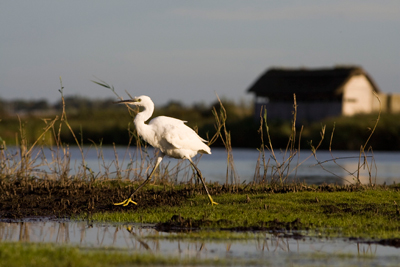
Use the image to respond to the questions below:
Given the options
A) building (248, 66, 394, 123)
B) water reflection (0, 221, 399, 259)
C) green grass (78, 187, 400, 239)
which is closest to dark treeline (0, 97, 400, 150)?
building (248, 66, 394, 123)

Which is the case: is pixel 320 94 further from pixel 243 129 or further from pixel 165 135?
pixel 165 135

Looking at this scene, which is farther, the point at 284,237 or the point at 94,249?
the point at 284,237

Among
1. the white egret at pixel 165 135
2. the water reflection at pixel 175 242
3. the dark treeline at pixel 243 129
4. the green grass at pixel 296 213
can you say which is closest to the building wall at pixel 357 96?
the dark treeline at pixel 243 129

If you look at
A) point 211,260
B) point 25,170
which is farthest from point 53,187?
point 211,260

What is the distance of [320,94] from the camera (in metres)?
43.7

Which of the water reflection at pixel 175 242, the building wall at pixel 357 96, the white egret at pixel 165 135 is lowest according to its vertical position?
the water reflection at pixel 175 242

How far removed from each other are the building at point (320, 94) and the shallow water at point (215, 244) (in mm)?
35540

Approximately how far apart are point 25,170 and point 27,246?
6978 mm

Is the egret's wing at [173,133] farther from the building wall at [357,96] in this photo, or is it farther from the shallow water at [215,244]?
the building wall at [357,96]

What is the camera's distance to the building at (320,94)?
4322 cm

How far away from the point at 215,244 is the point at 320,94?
3795 cm

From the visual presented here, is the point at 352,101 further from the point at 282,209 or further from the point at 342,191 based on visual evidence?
the point at 282,209

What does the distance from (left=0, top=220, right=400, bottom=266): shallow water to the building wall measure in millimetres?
36393

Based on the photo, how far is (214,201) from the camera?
10625mm
